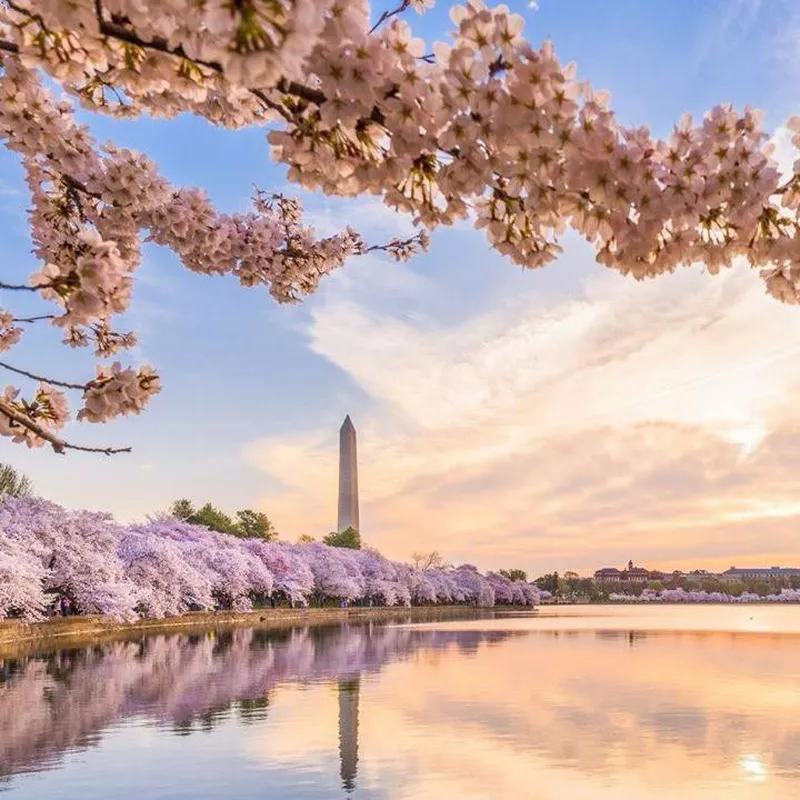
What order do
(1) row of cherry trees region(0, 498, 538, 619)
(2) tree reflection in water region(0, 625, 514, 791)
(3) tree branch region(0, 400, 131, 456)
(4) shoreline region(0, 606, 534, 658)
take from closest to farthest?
(3) tree branch region(0, 400, 131, 456) < (2) tree reflection in water region(0, 625, 514, 791) < (4) shoreline region(0, 606, 534, 658) < (1) row of cherry trees region(0, 498, 538, 619)

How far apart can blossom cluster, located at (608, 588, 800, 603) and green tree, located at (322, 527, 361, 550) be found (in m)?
89.9

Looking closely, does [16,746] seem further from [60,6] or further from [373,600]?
[373,600]

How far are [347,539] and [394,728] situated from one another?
78.0 meters

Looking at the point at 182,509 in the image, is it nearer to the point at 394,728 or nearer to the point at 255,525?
the point at 255,525

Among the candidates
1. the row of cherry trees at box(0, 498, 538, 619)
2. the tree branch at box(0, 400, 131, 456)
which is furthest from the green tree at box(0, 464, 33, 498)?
the tree branch at box(0, 400, 131, 456)

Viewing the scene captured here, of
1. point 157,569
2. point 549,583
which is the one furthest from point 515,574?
point 157,569

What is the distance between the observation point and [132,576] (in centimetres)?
4884

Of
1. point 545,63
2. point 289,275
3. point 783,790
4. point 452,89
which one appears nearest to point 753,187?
point 545,63

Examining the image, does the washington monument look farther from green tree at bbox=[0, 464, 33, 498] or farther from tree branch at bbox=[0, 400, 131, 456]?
tree branch at bbox=[0, 400, 131, 456]

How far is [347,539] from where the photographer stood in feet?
303

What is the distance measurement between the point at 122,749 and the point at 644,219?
41.0 ft

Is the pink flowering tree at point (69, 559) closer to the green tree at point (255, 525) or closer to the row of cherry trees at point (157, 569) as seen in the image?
the row of cherry trees at point (157, 569)

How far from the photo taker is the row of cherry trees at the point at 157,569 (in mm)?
36250

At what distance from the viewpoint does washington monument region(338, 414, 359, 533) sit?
302 ft
